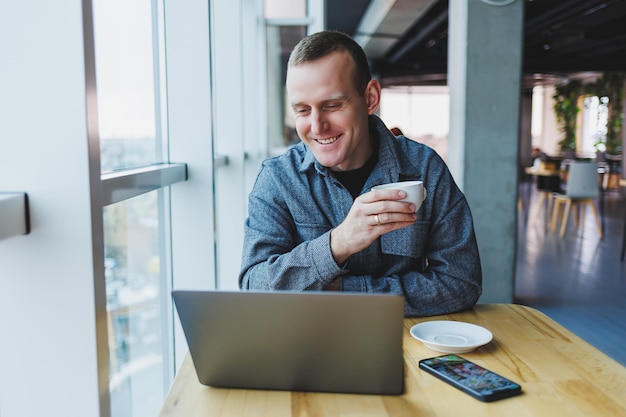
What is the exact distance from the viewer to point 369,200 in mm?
1297

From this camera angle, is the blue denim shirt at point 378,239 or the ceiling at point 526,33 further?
the ceiling at point 526,33

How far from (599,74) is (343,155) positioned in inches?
615

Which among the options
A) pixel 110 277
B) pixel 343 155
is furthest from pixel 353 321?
pixel 110 277

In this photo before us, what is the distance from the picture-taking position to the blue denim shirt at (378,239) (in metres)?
1.49

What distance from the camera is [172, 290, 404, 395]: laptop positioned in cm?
97

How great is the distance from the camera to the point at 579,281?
547 cm

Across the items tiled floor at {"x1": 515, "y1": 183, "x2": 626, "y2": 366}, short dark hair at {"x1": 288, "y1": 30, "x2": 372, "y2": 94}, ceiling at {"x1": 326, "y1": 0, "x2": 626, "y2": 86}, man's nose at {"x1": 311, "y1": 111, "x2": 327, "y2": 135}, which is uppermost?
ceiling at {"x1": 326, "y1": 0, "x2": 626, "y2": 86}

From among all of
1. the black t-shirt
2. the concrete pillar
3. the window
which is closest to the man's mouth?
the black t-shirt

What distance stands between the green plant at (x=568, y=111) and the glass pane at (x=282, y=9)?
1227 centimetres

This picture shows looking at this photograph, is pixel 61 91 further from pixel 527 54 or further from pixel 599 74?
pixel 599 74

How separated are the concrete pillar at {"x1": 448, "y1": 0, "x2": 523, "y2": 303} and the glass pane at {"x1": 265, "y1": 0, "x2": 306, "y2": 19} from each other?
1705mm

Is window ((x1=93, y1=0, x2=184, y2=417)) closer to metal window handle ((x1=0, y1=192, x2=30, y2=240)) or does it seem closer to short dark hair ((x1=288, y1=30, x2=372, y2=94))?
metal window handle ((x1=0, y1=192, x2=30, y2=240))

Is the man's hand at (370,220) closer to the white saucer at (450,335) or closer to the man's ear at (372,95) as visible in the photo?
the white saucer at (450,335)

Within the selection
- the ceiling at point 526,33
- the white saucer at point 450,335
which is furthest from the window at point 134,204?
the ceiling at point 526,33
